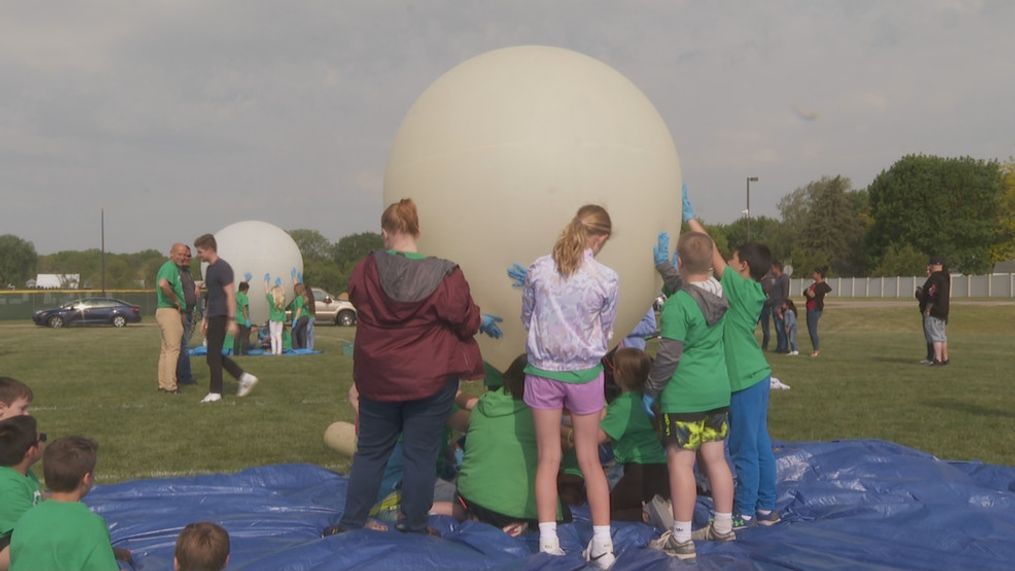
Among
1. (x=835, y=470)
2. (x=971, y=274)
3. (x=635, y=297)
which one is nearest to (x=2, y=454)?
(x=635, y=297)

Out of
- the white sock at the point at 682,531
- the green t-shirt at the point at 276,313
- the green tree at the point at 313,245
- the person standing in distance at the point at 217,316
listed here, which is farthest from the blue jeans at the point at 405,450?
the green tree at the point at 313,245

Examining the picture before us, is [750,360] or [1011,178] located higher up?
[1011,178]

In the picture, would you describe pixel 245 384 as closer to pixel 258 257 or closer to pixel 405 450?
pixel 405 450

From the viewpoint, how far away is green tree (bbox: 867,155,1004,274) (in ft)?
208

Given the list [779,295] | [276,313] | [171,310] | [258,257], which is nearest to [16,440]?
[171,310]

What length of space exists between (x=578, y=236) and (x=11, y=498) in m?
2.64

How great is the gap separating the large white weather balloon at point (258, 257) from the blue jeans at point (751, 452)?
16474 millimetres

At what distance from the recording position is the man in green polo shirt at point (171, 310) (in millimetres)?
10234

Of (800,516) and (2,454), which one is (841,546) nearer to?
(800,516)

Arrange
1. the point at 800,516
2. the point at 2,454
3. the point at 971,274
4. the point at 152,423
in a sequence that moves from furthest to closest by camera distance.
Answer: the point at 971,274
the point at 152,423
the point at 800,516
the point at 2,454

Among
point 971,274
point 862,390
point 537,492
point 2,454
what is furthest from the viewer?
point 971,274

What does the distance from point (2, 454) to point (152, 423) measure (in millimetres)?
4851

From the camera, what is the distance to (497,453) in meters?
4.27

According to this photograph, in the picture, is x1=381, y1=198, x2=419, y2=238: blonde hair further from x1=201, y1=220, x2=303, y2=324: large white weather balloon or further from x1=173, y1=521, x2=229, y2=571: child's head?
x1=201, y1=220, x2=303, y2=324: large white weather balloon
